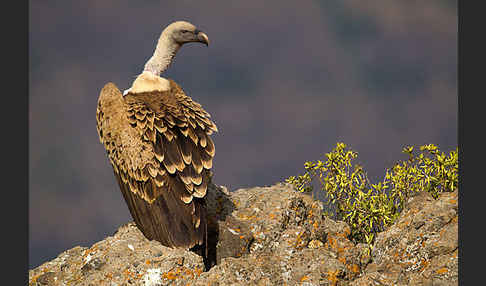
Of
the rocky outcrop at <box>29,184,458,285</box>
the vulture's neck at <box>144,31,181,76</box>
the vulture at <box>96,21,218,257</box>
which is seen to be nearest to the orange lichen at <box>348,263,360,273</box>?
the rocky outcrop at <box>29,184,458,285</box>

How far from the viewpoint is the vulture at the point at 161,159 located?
7723mm

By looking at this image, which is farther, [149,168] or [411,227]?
[411,227]

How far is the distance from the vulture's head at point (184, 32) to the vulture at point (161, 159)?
1.47 meters

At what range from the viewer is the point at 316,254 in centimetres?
745

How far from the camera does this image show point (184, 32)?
31.8 ft

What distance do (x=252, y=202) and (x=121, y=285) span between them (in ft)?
10.4

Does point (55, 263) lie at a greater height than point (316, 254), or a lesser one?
greater

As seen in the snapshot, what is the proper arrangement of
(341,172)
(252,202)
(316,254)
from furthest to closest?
1. (341,172)
2. (252,202)
3. (316,254)

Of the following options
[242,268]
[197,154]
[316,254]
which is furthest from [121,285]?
[316,254]

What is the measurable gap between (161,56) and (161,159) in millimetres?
2693

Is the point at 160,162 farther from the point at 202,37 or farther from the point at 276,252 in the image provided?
the point at 202,37

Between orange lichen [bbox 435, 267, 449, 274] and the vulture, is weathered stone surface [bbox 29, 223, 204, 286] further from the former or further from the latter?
orange lichen [bbox 435, 267, 449, 274]

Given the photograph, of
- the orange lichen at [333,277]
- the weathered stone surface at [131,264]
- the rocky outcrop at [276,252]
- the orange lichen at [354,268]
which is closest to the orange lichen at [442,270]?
the rocky outcrop at [276,252]

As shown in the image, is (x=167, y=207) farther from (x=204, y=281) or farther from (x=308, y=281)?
(x=308, y=281)
